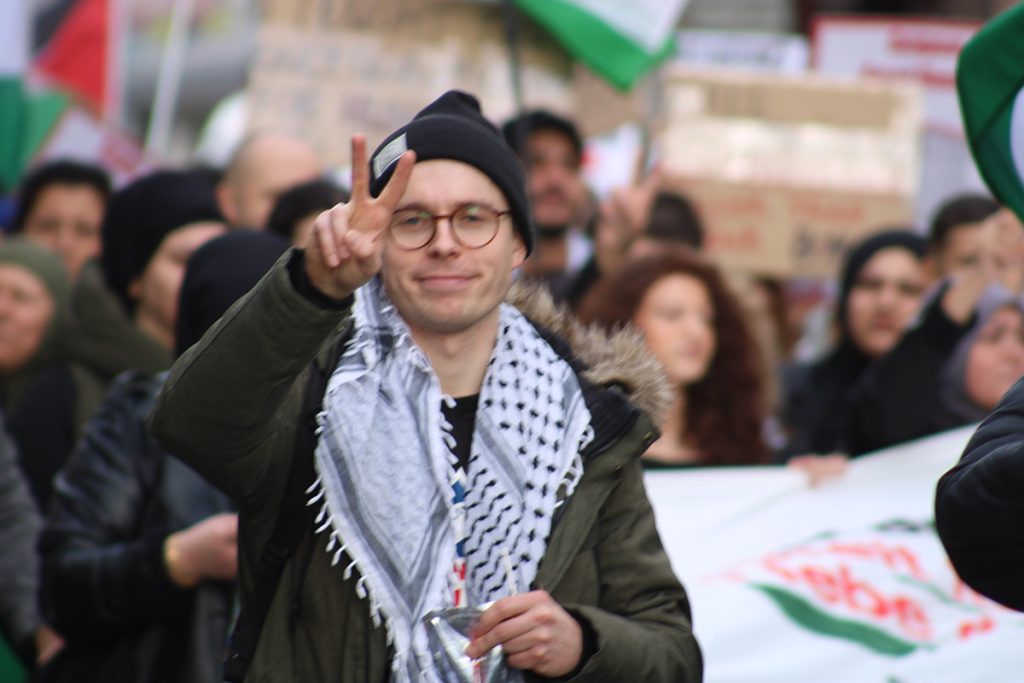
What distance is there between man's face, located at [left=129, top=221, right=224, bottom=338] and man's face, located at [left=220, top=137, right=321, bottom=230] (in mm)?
1085

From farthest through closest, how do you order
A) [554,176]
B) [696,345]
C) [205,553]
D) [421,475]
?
[554,176], [696,345], [205,553], [421,475]

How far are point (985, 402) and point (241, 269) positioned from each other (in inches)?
94.4

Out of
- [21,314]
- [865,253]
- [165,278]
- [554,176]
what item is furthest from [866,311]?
[21,314]

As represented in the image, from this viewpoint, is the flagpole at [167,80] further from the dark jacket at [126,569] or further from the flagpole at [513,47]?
the dark jacket at [126,569]

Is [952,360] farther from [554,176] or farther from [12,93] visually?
[12,93]

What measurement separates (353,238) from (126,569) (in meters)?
1.34

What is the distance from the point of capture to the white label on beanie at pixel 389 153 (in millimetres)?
2807

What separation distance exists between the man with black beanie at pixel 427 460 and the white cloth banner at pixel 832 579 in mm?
1191

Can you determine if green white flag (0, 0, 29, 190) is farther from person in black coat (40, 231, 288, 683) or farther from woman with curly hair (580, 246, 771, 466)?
person in black coat (40, 231, 288, 683)

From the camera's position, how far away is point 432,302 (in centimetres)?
280

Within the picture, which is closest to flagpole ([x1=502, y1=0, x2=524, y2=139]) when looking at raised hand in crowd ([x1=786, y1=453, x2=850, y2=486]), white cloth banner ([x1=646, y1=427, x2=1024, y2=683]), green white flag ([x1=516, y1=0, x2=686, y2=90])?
green white flag ([x1=516, y1=0, x2=686, y2=90])

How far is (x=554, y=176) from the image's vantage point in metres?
6.64

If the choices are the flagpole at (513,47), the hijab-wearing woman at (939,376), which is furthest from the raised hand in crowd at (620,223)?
the hijab-wearing woman at (939,376)

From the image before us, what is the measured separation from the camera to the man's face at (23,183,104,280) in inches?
275
